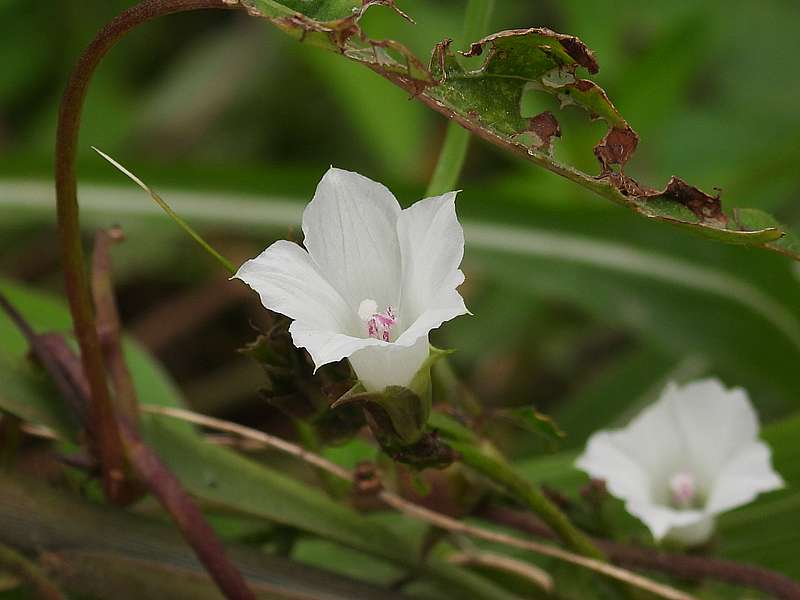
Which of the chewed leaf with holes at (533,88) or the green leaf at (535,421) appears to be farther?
the green leaf at (535,421)

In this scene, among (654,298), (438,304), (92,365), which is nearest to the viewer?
(438,304)

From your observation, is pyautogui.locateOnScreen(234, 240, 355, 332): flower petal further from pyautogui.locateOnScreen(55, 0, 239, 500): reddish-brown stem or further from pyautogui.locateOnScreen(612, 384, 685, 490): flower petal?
pyautogui.locateOnScreen(612, 384, 685, 490): flower petal

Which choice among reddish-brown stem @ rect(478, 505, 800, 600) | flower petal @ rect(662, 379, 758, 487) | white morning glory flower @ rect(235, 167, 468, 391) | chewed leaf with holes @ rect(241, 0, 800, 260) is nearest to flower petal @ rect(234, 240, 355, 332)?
white morning glory flower @ rect(235, 167, 468, 391)

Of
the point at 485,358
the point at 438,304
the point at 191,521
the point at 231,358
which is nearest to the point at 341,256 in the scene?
the point at 438,304

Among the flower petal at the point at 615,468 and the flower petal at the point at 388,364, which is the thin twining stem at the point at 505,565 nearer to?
the flower petal at the point at 615,468

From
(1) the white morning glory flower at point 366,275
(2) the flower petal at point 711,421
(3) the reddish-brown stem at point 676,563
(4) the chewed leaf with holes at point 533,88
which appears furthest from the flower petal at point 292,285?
(2) the flower petal at point 711,421

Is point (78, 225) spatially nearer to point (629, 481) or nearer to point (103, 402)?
point (103, 402)

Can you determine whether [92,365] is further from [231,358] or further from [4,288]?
[231,358]
